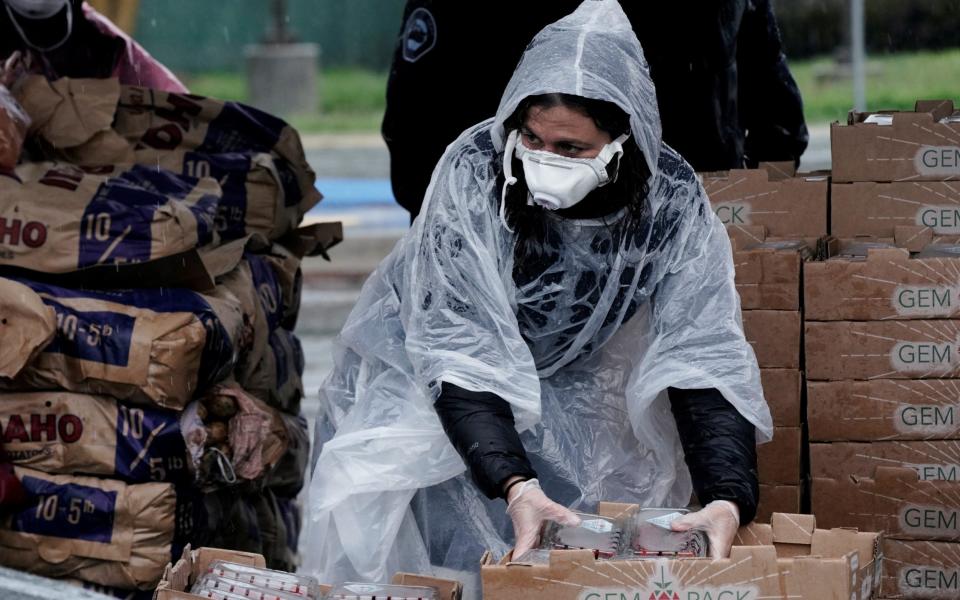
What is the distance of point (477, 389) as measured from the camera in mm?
2998

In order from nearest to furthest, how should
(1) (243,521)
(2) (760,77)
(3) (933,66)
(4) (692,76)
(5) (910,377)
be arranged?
(5) (910,377)
(1) (243,521)
(4) (692,76)
(2) (760,77)
(3) (933,66)

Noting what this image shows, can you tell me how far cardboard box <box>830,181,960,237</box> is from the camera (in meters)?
3.80

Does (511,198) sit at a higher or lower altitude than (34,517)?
higher

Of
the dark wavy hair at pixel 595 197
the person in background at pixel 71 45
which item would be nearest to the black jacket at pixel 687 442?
the dark wavy hair at pixel 595 197

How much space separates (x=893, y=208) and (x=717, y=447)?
1.11 metres

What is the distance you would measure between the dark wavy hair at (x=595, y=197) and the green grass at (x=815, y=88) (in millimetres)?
9397

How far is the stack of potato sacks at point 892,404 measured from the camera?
3.58 metres

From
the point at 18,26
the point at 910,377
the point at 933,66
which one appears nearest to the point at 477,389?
the point at 910,377

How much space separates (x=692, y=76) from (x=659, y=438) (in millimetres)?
1717

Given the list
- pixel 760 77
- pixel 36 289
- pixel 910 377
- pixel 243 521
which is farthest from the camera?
pixel 760 77

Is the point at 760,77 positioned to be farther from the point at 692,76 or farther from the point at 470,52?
the point at 470,52

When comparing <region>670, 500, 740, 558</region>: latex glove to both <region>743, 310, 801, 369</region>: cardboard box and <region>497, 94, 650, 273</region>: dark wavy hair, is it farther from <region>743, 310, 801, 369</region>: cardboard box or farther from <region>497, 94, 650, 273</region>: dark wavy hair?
<region>743, 310, 801, 369</region>: cardboard box

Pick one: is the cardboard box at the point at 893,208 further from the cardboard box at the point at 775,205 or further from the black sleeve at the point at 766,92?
the black sleeve at the point at 766,92

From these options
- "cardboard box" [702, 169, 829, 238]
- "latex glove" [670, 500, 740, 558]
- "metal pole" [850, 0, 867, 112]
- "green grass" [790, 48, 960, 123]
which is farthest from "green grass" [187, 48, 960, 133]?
"latex glove" [670, 500, 740, 558]
